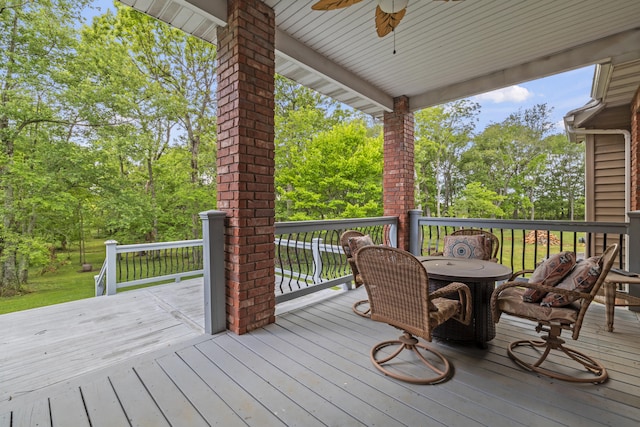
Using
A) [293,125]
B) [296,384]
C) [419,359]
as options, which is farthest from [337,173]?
[296,384]

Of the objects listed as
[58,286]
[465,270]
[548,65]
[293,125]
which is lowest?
[58,286]

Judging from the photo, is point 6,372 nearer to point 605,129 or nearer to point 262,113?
point 262,113

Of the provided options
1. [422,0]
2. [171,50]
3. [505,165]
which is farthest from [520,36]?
[505,165]

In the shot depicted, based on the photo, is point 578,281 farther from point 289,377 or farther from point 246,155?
point 246,155

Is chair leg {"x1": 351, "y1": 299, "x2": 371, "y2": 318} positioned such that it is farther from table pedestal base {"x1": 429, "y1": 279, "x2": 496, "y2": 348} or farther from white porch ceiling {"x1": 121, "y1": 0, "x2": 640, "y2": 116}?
white porch ceiling {"x1": 121, "y1": 0, "x2": 640, "y2": 116}

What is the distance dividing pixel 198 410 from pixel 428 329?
149 cm

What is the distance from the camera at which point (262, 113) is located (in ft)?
8.84

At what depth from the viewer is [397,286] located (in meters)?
1.86

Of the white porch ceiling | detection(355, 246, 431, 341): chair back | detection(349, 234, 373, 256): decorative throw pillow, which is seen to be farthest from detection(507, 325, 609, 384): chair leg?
the white porch ceiling

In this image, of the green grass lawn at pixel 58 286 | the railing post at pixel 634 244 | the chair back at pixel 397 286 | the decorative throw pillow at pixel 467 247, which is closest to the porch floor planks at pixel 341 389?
the chair back at pixel 397 286

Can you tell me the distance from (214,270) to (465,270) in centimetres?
226

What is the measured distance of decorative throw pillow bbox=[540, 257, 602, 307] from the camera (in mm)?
1815

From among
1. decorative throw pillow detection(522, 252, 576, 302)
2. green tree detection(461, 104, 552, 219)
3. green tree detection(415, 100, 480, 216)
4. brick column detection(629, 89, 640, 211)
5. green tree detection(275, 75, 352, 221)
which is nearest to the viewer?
decorative throw pillow detection(522, 252, 576, 302)

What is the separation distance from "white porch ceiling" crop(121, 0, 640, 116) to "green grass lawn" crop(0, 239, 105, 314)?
9.00 meters
